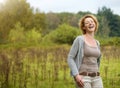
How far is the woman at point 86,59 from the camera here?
224 inches

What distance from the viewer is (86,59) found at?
5.79m

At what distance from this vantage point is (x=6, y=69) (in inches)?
412

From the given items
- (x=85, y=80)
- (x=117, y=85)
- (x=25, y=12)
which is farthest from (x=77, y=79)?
(x=25, y=12)

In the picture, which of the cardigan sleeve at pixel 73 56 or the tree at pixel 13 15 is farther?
the tree at pixel 13 15

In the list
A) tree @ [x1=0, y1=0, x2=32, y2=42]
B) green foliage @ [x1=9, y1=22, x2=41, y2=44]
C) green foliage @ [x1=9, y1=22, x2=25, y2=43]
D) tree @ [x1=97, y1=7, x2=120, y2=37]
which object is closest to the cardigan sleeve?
green foliage @ [x1=9, y1=22, x2=41, y2=44]

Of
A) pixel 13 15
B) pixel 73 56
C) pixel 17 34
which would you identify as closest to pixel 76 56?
pixel 73 56

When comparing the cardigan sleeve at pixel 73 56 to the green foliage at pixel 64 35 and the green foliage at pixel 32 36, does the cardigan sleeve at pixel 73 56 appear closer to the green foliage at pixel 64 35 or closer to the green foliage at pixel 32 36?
the green foliage at pixel 64 35

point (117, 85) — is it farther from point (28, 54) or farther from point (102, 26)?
point (102, 26)

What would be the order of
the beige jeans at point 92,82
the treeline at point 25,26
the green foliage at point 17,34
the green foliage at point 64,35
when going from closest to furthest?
the beige jeans at point 92,82
the green foliage at point 64,35
the green foliage at point 17,34
the treeline at point 25,26

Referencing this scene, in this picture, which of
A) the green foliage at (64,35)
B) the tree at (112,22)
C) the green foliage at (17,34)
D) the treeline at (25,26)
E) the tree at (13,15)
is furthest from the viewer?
the tree at (112,22)

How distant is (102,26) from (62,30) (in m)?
38.7

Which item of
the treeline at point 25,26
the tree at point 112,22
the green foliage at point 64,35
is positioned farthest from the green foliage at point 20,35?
the tree at point 112,22

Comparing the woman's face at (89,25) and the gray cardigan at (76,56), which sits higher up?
the woman's face at (89,25)

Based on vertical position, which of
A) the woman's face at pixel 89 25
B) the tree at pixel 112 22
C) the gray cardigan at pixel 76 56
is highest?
the woman's face at pixel 89 25
